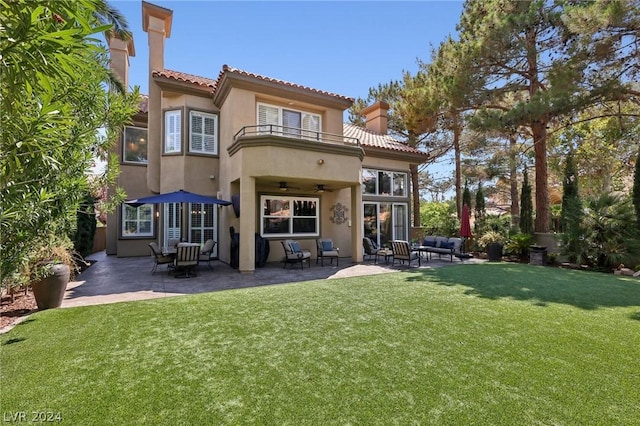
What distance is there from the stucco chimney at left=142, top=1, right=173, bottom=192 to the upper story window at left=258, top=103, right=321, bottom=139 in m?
4.97

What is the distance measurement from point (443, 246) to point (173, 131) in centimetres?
1418

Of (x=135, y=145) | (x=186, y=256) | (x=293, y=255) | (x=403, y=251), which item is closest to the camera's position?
(x=186, y=256)

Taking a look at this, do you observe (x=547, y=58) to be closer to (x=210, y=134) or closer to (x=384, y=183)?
(x=384, y=183)

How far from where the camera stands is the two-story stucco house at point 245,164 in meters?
11.1

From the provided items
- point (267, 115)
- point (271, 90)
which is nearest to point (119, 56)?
point (267, 115)

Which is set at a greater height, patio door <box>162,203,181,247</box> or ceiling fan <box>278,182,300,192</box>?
ceiling fan <box>278,182,300,192</box>

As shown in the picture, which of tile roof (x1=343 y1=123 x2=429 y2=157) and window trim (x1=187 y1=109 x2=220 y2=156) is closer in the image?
window trim (x1=187 y1=109 x2=220 y2=156)

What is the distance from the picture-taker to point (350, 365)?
3.94 metres

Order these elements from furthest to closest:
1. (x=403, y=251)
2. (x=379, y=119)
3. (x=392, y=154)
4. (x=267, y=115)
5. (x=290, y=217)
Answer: (x=379, y=119)
(x=392, y=154)
(x=290, y=217)
(x=267, y=115)
(x=403, y=251)

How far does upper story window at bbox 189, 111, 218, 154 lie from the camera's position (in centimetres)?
1344

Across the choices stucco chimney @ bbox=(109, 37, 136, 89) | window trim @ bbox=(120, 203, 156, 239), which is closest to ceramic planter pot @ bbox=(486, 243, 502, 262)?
window trim @ bbox=(120, 203, 156, 239)

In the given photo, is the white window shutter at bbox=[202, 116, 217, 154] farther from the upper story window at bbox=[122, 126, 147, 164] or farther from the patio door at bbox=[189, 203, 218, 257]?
the upper story window at bbox=[122, 126, 147, 164]

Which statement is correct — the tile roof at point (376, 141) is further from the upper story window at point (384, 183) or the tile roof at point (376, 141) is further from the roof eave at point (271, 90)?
the roof eave at point (271, 90)

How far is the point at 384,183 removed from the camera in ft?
54.7
